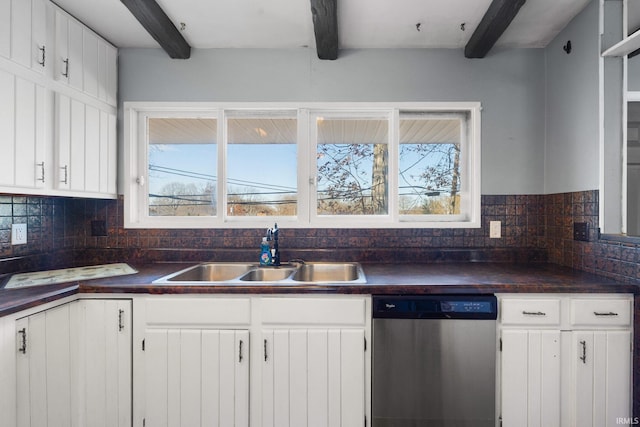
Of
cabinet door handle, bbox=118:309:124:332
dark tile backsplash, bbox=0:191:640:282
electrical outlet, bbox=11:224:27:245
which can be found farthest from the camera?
dark tile backsplash, bbox=0:191:640:282

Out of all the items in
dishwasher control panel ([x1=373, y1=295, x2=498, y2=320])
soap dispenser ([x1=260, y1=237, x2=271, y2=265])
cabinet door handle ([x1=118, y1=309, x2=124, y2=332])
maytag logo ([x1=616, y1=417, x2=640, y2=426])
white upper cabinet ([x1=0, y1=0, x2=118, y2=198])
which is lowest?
maytag logo ([x1=616, y1=417, x2=640, y2=426])

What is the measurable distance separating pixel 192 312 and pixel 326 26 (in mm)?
1747

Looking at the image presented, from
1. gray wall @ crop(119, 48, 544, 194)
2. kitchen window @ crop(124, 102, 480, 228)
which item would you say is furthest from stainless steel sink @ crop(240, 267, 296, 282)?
gray wall @ crop(119, 48, 544, 194)

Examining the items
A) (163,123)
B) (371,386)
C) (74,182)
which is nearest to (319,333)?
(371,386)

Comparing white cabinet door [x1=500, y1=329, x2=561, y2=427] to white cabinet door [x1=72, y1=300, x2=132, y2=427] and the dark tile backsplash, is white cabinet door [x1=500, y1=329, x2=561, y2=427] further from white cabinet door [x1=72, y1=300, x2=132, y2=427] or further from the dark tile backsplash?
white cabinet door [x1=72, y1=300, x2=132, y2=427]

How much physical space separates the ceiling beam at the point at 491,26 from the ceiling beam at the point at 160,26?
74.0 inches

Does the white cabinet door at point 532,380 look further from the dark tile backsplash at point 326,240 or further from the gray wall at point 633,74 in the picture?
the gray wall at point 633,74

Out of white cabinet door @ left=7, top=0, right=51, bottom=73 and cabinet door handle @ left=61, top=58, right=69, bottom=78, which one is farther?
cabinet door handle @ left=61, top=58, right=69, bottom=78

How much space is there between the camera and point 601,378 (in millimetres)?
1498

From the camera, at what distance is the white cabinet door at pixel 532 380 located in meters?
1.51

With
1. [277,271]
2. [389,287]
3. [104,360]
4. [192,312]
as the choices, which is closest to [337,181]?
[277,271]

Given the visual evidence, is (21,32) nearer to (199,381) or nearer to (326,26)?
(326,26)

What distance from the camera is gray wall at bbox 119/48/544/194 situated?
2.14 meters

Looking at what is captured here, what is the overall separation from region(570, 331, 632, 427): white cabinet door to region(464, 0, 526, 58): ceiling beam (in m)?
1.73
